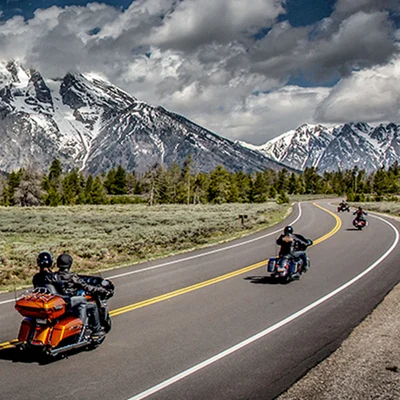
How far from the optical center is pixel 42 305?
7.01m

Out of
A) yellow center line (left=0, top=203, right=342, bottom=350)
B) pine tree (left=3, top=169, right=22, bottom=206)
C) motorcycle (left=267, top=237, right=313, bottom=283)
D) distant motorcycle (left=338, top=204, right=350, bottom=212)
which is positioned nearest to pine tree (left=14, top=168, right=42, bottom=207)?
pine tree (left=3, top=169, right=22, bottom=206)

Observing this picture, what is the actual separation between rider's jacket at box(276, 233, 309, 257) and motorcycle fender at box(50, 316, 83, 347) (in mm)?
7686

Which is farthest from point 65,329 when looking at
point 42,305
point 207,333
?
point 207,333

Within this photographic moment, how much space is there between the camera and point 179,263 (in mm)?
17094

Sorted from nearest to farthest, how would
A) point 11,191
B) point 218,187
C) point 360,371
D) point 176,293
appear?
point 360,371 < point 176,293 < point 218,187 < point 11,191

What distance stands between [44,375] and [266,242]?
1787 centimetres

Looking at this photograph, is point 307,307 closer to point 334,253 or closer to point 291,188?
point 334,253

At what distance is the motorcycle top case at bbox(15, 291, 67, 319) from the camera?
7.05 meters

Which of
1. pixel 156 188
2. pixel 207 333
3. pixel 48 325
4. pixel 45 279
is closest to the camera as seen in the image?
pixel 48 325

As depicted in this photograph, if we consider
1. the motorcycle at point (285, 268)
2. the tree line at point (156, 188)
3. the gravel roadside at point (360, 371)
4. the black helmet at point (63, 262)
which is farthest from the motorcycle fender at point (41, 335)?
the tree line at point (156, 188)

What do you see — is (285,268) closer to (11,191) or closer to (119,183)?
(11,191)

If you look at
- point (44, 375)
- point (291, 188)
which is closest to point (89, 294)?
point (44, 375)

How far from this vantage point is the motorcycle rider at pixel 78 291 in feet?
24.8

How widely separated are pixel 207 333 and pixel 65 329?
2582 millimetres
